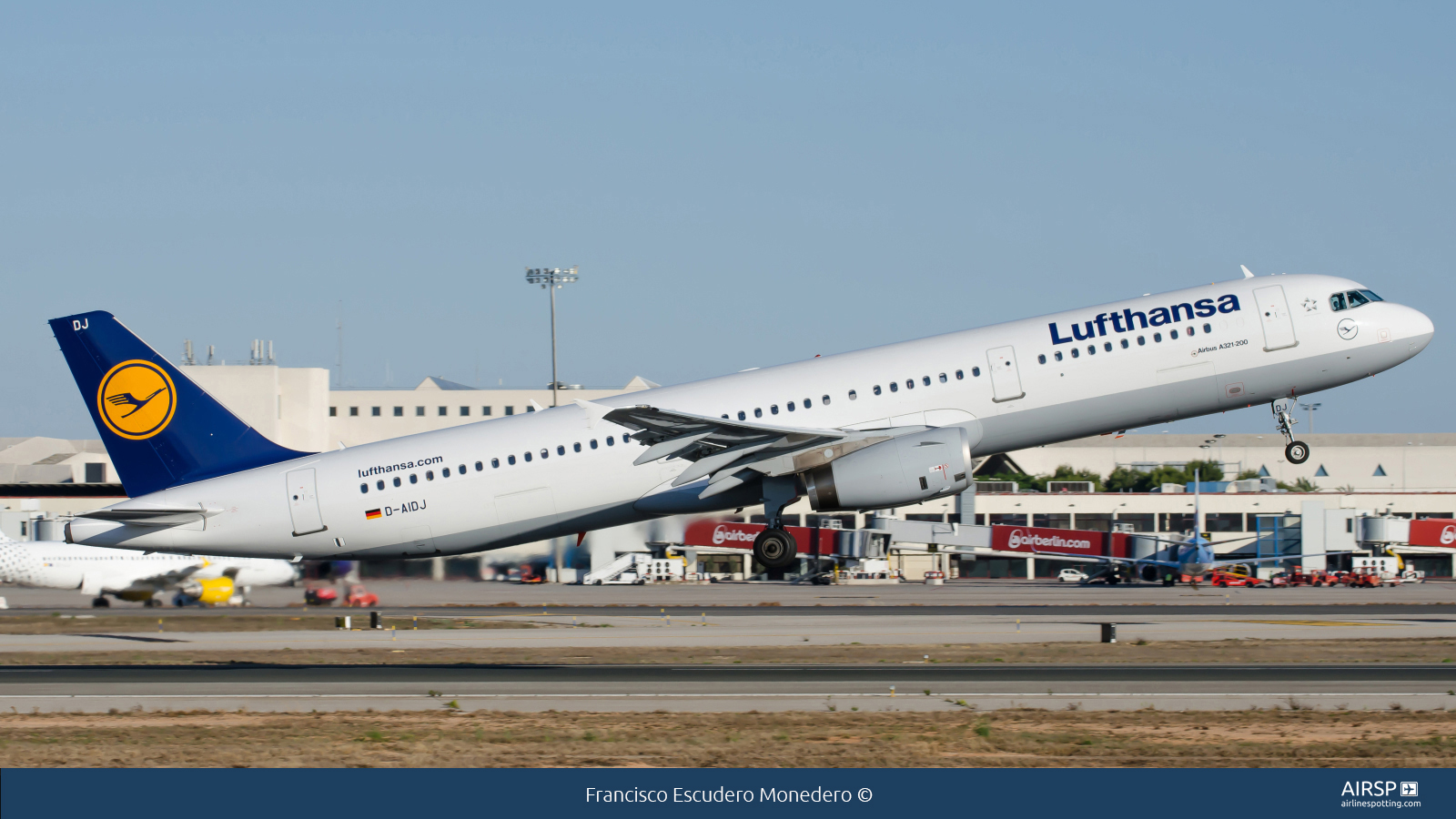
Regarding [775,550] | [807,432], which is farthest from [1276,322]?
[775,550]

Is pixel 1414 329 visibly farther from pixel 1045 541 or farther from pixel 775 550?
pixel 1045 541

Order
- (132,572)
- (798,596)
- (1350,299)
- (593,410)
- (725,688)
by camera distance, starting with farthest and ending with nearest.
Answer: (798,596) → (132,572) → (1350,299) → (593,410) → (725,688)

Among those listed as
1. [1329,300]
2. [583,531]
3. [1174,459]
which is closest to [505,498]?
[583,531]

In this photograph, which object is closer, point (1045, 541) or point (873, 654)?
point (873, 654)

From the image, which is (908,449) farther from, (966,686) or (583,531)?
(583,531)

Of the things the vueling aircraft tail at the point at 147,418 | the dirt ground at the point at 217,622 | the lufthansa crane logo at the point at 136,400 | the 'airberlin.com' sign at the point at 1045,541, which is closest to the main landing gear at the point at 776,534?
the vueling aircraft tail at the point at 147,418

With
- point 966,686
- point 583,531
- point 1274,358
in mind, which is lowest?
point 966,686

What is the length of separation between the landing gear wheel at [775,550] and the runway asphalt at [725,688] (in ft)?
8.94

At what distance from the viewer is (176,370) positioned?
121ft

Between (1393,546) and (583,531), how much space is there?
83.6 metres

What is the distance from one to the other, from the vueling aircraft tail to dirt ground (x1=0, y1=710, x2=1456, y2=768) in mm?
9973

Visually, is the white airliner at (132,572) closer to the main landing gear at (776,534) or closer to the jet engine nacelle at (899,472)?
the main landing gear at (776,534)

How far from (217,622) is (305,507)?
21.3m

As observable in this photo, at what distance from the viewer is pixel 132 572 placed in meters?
64.4
